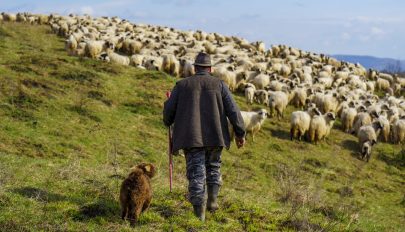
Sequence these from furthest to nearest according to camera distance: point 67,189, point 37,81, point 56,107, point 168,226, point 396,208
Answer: point 37,81 < point 56,107 < point 396,208 < point 67,189 < point 168,226

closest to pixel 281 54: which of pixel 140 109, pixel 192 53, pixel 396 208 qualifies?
pixel 192 53

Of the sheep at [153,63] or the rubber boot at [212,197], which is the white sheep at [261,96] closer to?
the sheep at [153,63]

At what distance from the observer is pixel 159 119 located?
17.5 metres

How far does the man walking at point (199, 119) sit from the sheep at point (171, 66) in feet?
64.2

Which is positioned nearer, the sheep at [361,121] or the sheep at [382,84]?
the sheep at [361,121]

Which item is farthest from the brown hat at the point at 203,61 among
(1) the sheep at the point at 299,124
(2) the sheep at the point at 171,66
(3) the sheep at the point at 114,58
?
(2) the sheep at the point at 171,66

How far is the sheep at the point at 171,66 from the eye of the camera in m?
27.0

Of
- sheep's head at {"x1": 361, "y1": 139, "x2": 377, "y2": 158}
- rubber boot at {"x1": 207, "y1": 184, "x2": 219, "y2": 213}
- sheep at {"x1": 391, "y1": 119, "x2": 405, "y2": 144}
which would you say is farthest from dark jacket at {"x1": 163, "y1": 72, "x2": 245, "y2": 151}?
sheep at {"x1": 391, "y1": 119, "x2": 405, "y2": 144}

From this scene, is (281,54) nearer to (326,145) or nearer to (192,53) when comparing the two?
(192,53)

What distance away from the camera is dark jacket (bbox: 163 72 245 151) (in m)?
7.31

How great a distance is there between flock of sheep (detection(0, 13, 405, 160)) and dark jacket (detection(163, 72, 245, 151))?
10.6 meters

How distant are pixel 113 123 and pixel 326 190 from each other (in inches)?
261

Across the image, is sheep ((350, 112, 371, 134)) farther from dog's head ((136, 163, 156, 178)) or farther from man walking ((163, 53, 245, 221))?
dog's head ((136, 163, 156, 178))

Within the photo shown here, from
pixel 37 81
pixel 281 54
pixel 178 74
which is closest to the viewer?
pixel 37 81
